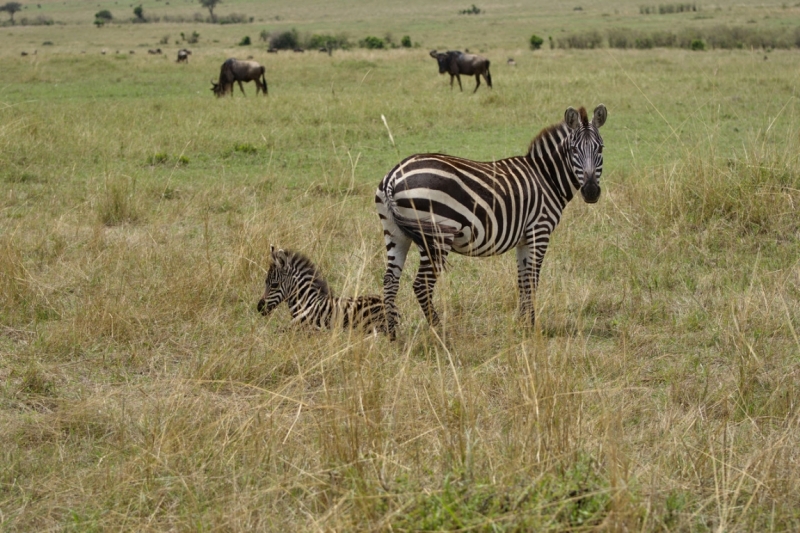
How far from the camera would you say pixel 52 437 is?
3953 mm

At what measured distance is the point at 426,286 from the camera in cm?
540

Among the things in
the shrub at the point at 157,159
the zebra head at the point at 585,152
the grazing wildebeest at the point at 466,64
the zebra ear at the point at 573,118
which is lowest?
the shrub at the point at 157,159

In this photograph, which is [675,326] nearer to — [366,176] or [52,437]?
[52,437]

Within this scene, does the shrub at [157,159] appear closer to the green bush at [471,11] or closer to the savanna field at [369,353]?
the savanna field at [369,353]

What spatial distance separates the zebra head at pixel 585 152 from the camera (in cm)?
564

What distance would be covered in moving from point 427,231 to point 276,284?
1.14 meters

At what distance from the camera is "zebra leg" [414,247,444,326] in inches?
211

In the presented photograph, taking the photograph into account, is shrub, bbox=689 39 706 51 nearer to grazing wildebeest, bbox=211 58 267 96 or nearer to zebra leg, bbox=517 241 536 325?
grazing wildebeest, bbox=211 58 267 96

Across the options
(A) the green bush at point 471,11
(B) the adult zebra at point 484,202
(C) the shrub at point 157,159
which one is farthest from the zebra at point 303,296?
(A) the green bush at point 471,11

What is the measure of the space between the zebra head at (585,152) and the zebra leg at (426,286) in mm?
1134

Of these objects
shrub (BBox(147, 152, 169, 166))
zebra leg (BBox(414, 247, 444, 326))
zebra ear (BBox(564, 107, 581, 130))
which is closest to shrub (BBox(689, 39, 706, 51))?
shrub (BBox(147, 152, 169, 166))

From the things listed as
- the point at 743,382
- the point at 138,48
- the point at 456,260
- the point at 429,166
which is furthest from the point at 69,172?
the point at 138,48

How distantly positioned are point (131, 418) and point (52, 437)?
0.35 m

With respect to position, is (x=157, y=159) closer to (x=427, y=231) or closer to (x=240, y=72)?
(x=427, y=231)
